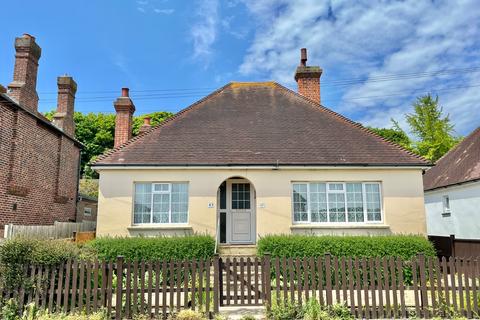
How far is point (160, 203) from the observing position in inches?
552

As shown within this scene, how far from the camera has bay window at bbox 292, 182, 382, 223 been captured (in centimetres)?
1407

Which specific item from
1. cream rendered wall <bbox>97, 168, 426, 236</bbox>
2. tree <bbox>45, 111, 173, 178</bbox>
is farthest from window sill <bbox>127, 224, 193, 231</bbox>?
tree <bbox>45, 111, 173, 178</bbox>

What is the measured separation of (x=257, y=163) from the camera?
14.0 m

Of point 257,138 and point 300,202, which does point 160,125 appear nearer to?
point 257,138

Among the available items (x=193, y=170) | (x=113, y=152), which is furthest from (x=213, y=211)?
(x=113, y=152)

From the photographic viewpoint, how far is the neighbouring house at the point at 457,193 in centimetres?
1692

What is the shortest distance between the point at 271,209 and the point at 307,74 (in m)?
8.17

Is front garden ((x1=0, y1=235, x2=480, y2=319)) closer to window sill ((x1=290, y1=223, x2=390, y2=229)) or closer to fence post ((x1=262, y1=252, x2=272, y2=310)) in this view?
fence post ((x1=262, y1=252, x2=272, y2=310))

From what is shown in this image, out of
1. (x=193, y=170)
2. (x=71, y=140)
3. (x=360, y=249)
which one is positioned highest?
(x=71, y=140)

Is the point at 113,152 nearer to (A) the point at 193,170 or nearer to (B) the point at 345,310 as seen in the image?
(A) the point at 193,170

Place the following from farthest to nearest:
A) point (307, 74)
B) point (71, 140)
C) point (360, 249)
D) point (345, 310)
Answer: point (71, 140)
point (307, 74)
point (360, 249)
point (345, 310)

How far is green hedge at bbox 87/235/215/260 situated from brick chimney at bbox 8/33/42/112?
7862 mm

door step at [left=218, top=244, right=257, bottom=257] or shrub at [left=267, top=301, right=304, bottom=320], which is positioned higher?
door step at [left=218, top=244, right=257, bottom=257]

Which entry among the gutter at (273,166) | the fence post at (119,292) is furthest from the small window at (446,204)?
the fence post at (119,292)
